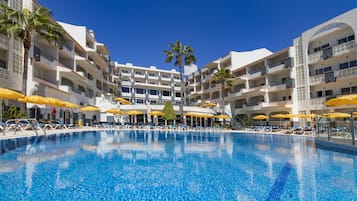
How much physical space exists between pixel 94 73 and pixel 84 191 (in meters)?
35.3

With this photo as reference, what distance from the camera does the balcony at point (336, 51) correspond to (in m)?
24.7

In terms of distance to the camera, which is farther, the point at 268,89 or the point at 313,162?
the point at 268,89

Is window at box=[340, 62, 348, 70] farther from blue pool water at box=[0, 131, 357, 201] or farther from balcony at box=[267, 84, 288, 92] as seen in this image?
blue pool water at box=[0, 131, 357, 201]

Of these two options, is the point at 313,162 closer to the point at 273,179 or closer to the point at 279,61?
the point at 273,179

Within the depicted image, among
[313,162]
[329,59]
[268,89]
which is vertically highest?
[329,59]

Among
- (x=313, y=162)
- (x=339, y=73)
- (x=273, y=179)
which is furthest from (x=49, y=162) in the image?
(x=339, y=73)

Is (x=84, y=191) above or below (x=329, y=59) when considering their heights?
below

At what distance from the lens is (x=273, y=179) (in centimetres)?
712

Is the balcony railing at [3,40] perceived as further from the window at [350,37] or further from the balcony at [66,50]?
the window at [350,37]

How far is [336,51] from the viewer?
2592cm

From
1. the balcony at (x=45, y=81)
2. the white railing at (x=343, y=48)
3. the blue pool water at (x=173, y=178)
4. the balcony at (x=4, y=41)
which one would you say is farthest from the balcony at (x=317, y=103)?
the balcony at (x=4, y=41)

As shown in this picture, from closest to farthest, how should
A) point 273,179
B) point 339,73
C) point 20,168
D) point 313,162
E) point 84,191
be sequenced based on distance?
point 84,191 → point 273,179 → point 20,168 → point 313,162 → point 339,73

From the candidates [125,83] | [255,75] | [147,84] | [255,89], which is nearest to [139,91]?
[147,84]

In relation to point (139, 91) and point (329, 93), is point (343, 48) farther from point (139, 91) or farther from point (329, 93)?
point (139, 91)
